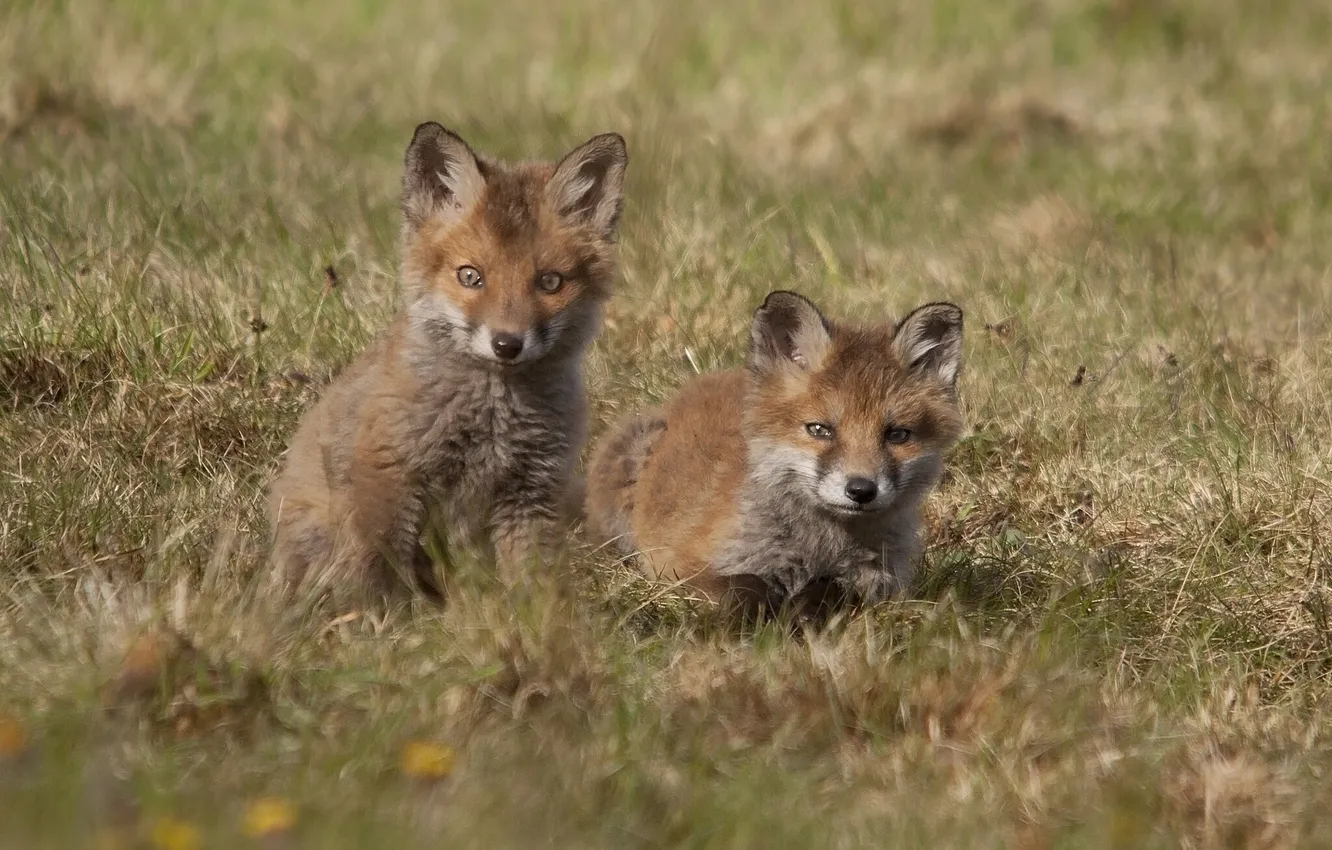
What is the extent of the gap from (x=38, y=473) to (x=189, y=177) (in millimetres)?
2848

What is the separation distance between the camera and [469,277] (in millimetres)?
5066

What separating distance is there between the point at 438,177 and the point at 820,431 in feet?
4.70

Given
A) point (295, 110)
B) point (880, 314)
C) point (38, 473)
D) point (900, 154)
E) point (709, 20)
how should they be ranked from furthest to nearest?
1. point (709, 20)
2. point (900, 154)
3. point (295, 110)
4. point (880, 314)
5. point (38, 473)

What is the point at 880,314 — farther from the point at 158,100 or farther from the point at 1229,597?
the point at 158,100

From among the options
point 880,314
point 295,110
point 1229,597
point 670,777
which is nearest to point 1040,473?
point 1229,597

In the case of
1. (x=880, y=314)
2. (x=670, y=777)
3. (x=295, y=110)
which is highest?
(x=295, y=110)

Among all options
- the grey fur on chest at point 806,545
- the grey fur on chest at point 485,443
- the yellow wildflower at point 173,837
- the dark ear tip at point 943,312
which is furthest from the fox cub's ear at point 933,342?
the yellow wildflower at point 173,837

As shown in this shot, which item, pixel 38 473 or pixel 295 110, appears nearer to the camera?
pixel 38 473

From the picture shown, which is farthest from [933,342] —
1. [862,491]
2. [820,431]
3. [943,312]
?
[862,491]

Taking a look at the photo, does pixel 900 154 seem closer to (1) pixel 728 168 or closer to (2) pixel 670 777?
(1) pixel 728 168

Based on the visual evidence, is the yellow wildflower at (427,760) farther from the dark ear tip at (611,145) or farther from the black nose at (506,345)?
the dark ear tip at (611,145)

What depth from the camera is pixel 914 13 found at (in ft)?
38.5

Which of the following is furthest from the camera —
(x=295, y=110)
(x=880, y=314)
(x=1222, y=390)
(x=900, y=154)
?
(x=900, y=154)

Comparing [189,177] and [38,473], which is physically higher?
[189,177]
